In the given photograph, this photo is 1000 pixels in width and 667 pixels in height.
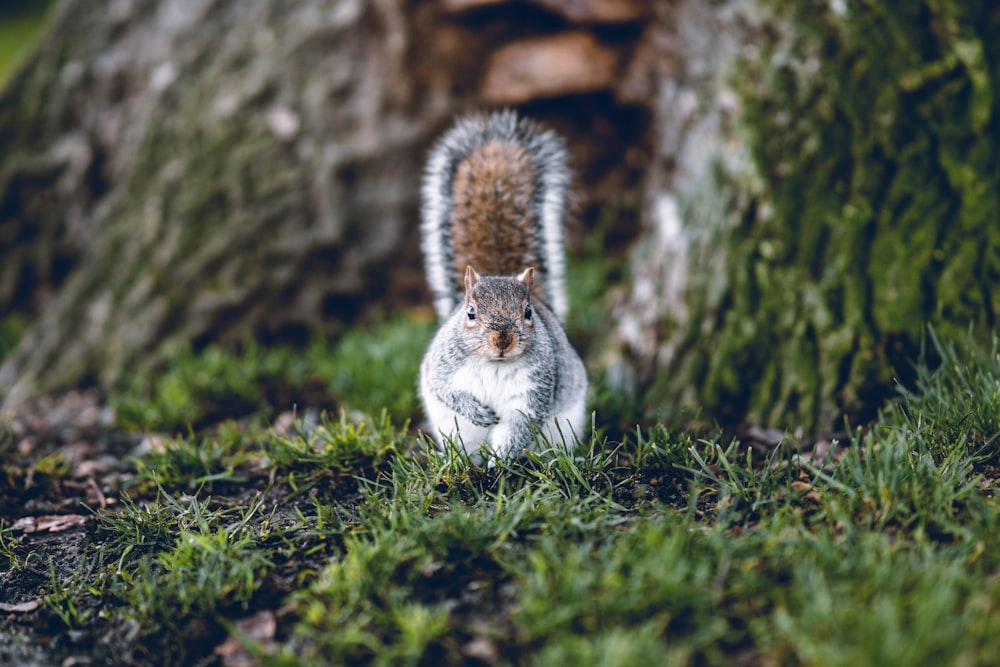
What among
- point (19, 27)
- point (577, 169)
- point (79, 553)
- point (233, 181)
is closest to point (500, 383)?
point (79, 553)

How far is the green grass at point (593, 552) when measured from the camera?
1938 mm

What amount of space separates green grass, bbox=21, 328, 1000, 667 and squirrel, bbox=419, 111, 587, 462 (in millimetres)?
175

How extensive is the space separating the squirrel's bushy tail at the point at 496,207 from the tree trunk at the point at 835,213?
80 cm

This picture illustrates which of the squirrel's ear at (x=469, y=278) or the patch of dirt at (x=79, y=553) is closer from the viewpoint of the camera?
the patch of dirt at (x=79, y=553)

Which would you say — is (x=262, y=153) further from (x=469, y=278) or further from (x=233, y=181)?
(x=469, y=278)

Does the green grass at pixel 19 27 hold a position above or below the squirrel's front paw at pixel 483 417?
above

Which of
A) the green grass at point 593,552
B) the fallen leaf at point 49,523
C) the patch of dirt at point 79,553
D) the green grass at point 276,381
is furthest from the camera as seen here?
the green grass at point 276,381

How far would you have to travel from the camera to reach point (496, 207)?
134 inches

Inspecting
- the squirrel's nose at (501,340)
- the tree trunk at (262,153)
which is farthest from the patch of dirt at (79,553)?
the tree trunk at (262,153)

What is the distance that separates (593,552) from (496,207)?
1613mm

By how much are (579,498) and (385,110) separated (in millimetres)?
3503

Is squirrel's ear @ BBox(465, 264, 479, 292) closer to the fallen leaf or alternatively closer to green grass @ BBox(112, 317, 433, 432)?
green grass @ BBox(112, 317, 433, 432)

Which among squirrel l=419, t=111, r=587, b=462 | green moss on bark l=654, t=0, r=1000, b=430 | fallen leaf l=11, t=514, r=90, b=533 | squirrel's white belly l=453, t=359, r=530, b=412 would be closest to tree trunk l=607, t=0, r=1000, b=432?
green moss on bark l=654, t=0, r=1000, b=430

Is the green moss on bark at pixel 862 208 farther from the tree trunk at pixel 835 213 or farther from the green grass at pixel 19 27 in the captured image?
the green grass at pixel 19 27
